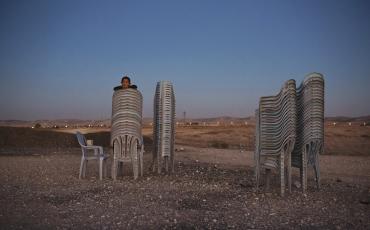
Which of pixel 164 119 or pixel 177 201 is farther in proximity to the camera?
pixel 164 119

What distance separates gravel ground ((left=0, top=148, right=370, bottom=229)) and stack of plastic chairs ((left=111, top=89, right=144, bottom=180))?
0.72m

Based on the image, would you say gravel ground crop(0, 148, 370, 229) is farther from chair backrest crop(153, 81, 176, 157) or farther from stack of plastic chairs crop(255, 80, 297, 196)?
chair backrest crop(153, 81, 176, 157)

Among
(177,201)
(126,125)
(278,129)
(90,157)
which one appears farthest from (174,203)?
(90,157)

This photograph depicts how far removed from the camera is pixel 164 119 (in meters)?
11.1

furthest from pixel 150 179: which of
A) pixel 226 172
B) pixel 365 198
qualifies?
pixel 365 198

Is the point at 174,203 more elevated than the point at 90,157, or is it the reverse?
the point at 90,157

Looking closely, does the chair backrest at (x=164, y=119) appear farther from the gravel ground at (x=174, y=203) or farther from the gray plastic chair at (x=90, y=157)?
the gray plastic chair at (x=90, y=157)

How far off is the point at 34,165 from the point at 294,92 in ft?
31.5

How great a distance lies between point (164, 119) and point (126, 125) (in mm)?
1657

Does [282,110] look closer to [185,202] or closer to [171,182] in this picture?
[185,202]

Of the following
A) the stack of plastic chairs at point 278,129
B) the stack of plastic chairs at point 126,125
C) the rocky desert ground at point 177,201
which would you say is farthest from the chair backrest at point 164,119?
the stack of plastic chairs at point 278,129

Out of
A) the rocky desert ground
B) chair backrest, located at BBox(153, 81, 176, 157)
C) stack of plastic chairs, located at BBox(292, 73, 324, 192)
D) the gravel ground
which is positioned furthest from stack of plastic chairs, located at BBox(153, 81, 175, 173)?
stack of plastic chairs, located at BBox(292, 73, 324, 192)

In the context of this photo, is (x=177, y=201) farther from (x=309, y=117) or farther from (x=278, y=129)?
(x=309, y=117)

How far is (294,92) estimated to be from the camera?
7.59 m
